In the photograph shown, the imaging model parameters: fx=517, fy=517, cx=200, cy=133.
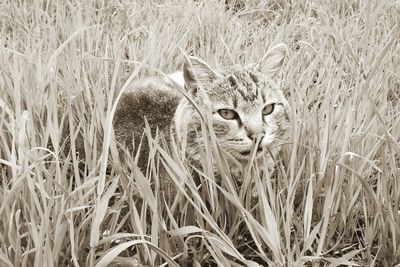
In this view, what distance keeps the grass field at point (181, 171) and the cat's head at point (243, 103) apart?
0.07 m

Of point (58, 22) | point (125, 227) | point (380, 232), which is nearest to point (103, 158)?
point (125, 227)

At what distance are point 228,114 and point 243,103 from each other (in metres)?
0.05

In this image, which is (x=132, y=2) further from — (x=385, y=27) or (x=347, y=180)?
(x=347, y=180)

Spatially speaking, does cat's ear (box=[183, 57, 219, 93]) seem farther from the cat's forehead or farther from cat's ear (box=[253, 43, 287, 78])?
cat's ear (box=[253, 43, 287, 78])

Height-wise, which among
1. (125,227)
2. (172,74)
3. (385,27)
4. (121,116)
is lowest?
(125,227)

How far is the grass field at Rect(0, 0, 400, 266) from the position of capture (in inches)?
38.9

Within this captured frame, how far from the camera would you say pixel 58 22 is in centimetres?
221

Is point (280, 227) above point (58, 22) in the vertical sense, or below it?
below

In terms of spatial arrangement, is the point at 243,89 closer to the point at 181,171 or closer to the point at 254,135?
the point at 254,135

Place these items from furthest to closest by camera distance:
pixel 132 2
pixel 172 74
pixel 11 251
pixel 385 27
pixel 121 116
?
pixel 132 2
pixel 385 27
pixel 172 74
pixel 121 116
pixel 11 251

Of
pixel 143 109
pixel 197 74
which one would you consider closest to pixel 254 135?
pixel 197 74

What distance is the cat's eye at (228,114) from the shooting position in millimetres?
1413

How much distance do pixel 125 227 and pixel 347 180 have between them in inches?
22.1

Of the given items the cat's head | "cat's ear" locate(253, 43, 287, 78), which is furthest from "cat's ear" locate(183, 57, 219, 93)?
"cat's ear" locate(253, 43, 287, 78)
